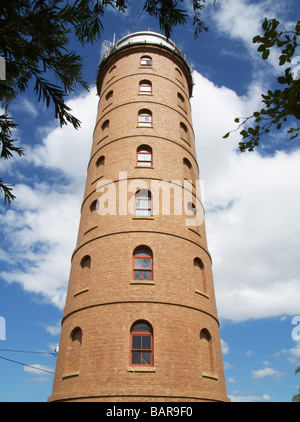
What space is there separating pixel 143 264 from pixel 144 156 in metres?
5.96

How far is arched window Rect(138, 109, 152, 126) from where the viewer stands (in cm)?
1755

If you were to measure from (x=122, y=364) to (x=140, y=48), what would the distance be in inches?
746

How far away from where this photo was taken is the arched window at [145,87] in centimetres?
1906

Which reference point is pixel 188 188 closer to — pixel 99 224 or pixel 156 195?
pixel 156 195

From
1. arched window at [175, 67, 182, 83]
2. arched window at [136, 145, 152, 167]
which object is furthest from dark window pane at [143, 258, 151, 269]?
arched window at [175, 67, 182, 83]

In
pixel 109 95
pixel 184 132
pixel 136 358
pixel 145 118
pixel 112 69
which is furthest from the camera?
pixel 112 69

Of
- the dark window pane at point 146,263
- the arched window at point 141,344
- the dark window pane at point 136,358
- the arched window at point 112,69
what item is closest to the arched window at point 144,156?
the dark window pane at point 146,263

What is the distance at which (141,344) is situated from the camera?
11.1 metres

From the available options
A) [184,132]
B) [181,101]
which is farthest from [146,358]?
[181,101]

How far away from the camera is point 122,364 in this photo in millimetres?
10500

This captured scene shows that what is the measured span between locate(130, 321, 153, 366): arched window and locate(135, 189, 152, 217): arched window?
482cm

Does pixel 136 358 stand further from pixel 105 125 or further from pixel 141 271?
pixel 105 125

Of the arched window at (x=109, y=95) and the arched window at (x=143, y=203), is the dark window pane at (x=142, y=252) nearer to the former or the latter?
the arched window at (x=143, y=203)

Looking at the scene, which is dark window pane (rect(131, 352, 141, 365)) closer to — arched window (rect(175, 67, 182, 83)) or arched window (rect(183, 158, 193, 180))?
arched window (rect(183, 158, 193, 180))
